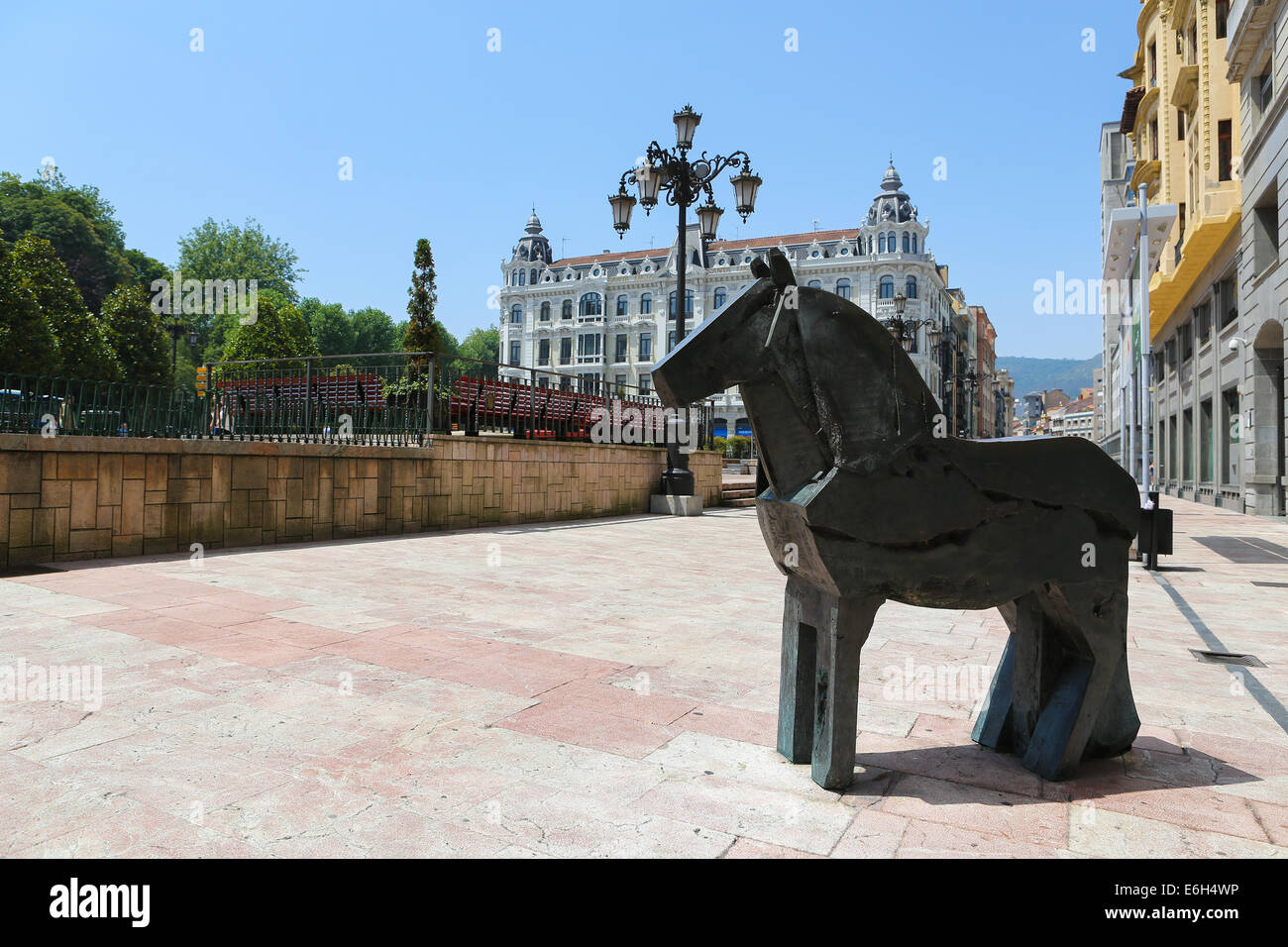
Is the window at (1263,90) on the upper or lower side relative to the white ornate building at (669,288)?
lower

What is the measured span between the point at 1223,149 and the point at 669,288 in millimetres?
50016

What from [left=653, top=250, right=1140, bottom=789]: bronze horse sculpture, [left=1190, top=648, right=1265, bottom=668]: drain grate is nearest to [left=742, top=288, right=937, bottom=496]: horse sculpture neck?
[left=653, top=250, right=1140, bottom=789]: bronze horse sculpture

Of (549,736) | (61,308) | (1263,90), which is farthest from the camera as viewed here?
(61,308)

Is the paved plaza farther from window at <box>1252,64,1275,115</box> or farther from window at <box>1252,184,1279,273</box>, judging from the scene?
window at <box>1252,64,1275,115</box>

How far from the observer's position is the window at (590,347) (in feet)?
239

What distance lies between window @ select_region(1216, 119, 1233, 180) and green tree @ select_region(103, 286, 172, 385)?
45648 mm

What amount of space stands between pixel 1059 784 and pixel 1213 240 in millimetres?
24893

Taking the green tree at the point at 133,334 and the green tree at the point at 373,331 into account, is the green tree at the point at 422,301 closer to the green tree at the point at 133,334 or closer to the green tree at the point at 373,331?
the green tree at the point at 133,334

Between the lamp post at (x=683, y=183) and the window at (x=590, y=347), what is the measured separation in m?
57.0

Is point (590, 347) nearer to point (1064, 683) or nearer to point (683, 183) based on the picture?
point (683, 183)

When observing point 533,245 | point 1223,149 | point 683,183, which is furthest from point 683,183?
point 533,245

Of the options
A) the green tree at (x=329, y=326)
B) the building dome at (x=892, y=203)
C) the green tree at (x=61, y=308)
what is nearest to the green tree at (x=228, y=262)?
the green tree at (x=329, y=326)

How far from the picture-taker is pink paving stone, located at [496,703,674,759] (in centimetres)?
318

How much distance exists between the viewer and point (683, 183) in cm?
1597
